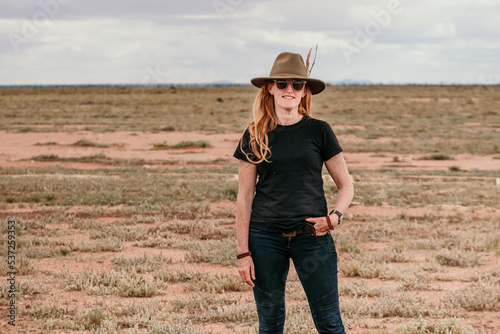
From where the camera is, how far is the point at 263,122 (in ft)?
11.0

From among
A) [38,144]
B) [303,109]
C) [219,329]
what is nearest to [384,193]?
[219,329]

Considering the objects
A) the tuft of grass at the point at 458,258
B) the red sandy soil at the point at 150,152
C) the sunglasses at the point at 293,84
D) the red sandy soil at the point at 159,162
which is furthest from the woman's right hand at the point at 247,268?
the red sandy soil at the point at 150,152

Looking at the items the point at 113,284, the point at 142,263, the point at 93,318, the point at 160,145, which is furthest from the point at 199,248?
the point at 160,145

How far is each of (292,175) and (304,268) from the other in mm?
496

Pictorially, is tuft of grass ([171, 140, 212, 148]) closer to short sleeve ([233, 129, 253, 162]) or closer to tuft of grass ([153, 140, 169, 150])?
tuft of grass ([153, 140, 169, 150])

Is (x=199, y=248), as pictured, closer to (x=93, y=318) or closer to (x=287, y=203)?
(x=93, y=318)

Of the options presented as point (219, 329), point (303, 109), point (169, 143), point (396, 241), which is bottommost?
point (219, 329)

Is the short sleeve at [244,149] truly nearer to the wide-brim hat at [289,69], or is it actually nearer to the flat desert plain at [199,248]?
the wide-brim hat at [289,69]

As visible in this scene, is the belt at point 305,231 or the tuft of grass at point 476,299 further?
the tuft of grass at point 476,299

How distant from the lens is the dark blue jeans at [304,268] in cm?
328

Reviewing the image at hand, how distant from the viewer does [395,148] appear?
83.3ft

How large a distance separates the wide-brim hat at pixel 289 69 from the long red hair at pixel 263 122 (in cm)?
10

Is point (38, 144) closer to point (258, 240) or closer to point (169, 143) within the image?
point (169, 143)

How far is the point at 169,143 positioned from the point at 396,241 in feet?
61.2
